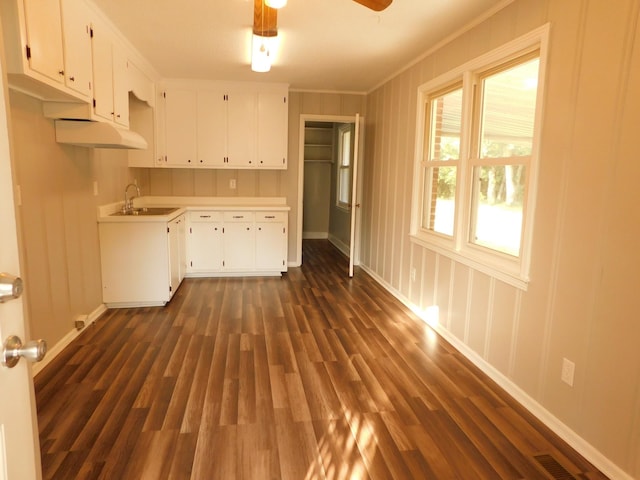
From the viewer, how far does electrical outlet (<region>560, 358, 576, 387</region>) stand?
214 cm

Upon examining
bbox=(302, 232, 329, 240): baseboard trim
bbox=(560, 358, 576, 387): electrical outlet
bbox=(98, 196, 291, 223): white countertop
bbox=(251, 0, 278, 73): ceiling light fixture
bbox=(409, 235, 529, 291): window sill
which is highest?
bbox=(251, 0, 278, 73): ceiling light fixture

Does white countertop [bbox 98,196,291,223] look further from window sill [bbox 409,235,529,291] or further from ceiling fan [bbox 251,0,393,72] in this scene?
window sill [bbox 409,235,529,291]

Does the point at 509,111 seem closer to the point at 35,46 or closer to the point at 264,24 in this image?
the point at 264,24

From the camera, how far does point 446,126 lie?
12.4ft

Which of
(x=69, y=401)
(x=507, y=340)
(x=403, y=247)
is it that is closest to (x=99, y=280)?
(x=69, y=401)

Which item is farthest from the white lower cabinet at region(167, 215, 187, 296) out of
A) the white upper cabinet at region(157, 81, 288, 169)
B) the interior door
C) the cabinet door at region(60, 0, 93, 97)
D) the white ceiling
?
the interior door

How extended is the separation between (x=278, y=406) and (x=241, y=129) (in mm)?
A: 3959

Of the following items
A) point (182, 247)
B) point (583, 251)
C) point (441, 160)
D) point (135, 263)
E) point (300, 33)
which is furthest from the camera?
point (182, 247)

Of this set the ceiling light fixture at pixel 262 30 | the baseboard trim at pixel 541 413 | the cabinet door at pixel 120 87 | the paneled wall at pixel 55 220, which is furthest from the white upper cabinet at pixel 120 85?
the baseboard trim at pixel 541 413

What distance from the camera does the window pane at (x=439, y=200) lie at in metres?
3.63

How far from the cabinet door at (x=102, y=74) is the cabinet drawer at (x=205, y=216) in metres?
1.93

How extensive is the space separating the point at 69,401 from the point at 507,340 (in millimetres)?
2676

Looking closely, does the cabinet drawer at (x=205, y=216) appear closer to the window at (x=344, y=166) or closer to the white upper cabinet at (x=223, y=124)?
the white upper cabinet at (x=223, y=124)

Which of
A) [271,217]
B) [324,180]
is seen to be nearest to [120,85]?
[271,217]
